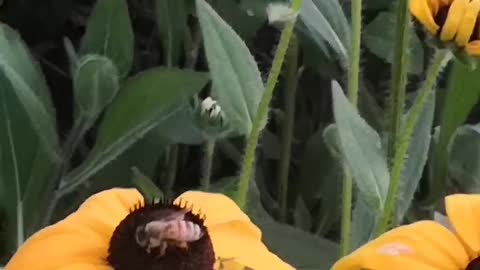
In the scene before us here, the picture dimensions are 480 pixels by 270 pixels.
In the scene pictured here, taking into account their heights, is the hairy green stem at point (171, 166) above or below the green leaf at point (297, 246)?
below

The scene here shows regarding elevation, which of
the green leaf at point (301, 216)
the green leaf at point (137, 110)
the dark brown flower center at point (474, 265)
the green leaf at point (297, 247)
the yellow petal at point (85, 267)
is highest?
the dark brown flower center at point (474, 265)

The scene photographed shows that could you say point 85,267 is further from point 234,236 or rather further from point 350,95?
point 350,95

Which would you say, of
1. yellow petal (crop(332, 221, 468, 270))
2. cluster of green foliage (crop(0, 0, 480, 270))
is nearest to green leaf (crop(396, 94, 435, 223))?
cluster of green foliage (crop(0, 0, 480, 270))

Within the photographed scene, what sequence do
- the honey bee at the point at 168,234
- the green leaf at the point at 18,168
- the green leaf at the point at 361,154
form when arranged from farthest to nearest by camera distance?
the green leaf at the point at 18,168
the green leaf at the point at 361,154
the honey bee at the point at 168,234

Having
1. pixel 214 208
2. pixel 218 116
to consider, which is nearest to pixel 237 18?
pixel 218 116

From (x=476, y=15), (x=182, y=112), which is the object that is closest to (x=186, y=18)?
(x=182, y=112)

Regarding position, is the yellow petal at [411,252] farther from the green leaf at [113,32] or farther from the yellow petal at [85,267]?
the green leaf at [113,32]

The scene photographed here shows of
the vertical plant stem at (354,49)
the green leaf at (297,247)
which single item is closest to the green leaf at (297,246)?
the green leaf at (297,247)
